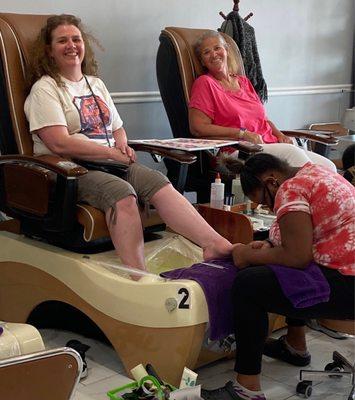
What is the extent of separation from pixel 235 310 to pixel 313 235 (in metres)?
0.33

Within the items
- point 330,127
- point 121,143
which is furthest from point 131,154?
point 330,127

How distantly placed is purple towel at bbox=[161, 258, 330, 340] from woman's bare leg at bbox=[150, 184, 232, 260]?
11cm

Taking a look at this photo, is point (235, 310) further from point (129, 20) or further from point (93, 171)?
point (129, 20)

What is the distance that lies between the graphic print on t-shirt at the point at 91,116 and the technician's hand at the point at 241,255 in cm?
95

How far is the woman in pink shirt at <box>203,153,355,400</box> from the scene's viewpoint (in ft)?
6.52

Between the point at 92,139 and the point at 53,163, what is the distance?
18.2 inches

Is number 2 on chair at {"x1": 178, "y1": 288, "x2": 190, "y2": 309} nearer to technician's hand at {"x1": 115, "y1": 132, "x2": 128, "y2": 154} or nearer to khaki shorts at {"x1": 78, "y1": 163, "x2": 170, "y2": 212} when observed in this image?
khaki shorts at {"x1": 78, "y1": 163, "x2": 170, "y2": 212}

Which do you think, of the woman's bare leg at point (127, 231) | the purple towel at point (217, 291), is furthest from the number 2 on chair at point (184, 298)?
the woman's bare leg at point (127, 231)

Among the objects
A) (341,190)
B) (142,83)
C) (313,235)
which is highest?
(142,83)

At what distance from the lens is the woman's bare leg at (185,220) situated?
2.52 metres

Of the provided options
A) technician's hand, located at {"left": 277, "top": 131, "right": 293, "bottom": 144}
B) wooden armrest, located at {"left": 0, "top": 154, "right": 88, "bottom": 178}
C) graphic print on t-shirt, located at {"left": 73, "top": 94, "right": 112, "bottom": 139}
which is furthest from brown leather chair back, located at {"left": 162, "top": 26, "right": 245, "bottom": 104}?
wooden armrest, located at {"left": 0, "top": 154, "right": 88, "bottom": 178}

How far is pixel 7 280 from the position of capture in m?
2.76

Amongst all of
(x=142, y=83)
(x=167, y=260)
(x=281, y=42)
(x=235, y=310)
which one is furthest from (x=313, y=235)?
(x=281, y=42)

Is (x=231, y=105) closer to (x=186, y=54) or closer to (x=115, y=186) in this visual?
(x=186, y=54)
